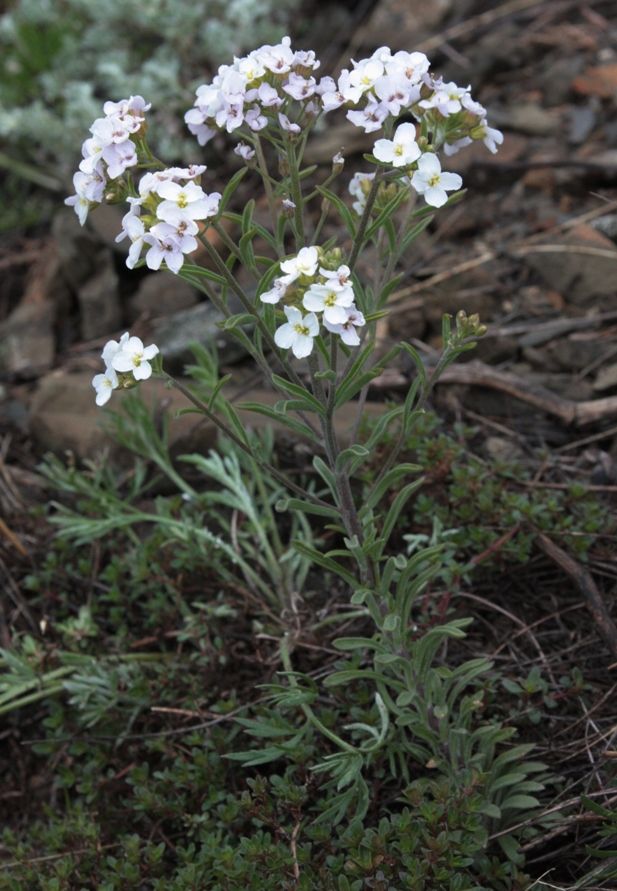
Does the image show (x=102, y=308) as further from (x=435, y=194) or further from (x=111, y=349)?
(x=435, y=194)

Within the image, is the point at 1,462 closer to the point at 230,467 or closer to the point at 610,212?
the point at 230,467

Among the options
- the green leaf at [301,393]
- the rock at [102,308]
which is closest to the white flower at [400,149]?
the green leaf at [301,393]

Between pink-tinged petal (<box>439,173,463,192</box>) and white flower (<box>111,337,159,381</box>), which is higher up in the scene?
pink-tinged petal (<box>439,173,463,192</box>)

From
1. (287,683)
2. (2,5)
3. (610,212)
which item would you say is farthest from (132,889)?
(2,5)

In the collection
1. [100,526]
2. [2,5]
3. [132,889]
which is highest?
[2,5]

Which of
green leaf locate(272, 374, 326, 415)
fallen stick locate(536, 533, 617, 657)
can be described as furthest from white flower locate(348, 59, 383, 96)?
fallen stick locate(536, 533, 617, 657)

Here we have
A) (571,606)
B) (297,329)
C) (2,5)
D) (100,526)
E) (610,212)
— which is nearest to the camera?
(297,329)

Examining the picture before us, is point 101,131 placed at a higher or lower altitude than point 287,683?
higher

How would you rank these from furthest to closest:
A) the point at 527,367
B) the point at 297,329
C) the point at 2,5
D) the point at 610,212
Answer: the point at 2,5 < the point at 610,212 < the point at 527,367 < the point at 297,329

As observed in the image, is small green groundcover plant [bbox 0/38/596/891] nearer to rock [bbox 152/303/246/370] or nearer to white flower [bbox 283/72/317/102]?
white flower [bbox 283/72/317/102]
